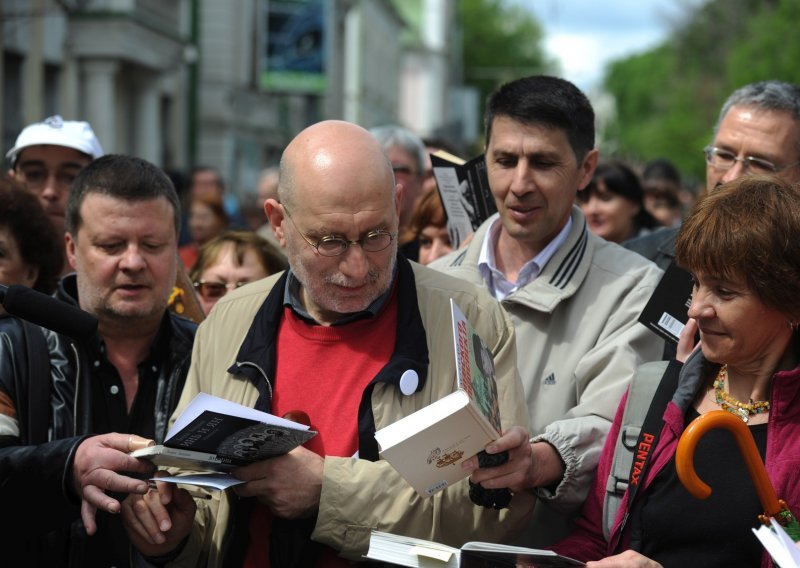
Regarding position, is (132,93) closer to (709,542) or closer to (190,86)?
(190,86)

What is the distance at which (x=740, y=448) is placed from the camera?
134 inches

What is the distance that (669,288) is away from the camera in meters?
4.38

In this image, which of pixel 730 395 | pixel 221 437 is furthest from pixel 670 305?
pixel 221 437

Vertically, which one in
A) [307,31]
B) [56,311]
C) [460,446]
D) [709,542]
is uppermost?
[307,31]

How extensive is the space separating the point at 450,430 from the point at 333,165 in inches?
37.6

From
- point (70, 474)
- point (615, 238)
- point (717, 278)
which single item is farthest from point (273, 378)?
point (615, 238)

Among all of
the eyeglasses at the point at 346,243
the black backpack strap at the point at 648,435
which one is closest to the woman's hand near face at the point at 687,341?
the black backpack strap at the point at 648,435

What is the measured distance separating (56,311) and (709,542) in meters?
1.91

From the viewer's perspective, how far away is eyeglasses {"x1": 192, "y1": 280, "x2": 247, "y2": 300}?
6160 millimetres

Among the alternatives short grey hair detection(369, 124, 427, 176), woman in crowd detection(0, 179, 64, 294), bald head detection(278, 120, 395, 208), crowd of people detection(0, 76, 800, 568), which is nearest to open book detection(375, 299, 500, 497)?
crowd of people detection(0, 76, 800, 568)

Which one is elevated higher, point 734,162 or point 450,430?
point 734,162

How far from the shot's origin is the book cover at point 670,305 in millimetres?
4320

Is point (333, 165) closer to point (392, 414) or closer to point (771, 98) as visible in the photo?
point (392, 414)

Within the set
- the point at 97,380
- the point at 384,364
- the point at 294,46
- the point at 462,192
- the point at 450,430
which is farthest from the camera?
the point at 294,46
